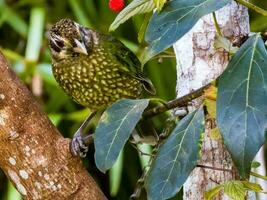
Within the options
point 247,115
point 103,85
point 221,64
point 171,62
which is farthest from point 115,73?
point 171,62

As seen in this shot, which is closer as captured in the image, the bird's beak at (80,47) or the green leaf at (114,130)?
the green leaf at (114,130)

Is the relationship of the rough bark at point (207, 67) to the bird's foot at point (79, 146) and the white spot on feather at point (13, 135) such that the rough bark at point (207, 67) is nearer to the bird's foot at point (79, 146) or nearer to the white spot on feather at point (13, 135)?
the bird's foot at point (79, 146)

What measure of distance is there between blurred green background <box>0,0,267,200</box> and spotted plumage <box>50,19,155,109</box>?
0.91m

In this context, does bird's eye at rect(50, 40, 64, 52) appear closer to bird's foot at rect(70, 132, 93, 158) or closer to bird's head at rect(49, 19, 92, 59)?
bird's head at rect(49, 19, 92, 59)

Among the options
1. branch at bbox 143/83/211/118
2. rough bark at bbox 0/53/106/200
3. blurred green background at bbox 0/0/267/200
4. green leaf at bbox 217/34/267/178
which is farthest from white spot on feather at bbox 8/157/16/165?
blurred green background at bbox 0/0/267/200

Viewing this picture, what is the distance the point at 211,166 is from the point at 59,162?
0.27 m

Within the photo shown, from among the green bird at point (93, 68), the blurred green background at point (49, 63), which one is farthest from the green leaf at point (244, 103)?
the blurred green background at point (49, 63)

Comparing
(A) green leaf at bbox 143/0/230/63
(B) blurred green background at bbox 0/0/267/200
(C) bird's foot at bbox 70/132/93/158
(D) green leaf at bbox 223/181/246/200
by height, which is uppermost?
(A) green leaf at bbox 143/0/230/63

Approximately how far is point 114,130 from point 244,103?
0.70 ft

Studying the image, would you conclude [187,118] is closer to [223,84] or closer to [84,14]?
Result: [223,84]

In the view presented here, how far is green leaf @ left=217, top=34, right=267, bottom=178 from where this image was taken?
95cm

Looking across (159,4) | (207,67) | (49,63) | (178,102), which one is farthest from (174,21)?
(49,63)

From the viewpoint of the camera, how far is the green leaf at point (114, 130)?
108cm

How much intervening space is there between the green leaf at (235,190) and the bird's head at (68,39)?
910 millimetres
